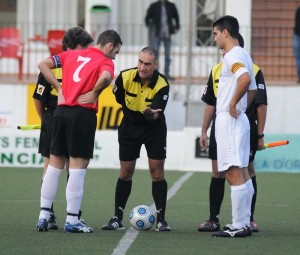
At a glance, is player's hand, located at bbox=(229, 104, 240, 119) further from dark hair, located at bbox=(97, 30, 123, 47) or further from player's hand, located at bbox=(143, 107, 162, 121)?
dark hair, located at bbox=(97, 30, 123, 47)

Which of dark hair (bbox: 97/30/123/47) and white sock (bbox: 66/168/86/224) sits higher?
dark hair (bbox: 97/30/123/47)

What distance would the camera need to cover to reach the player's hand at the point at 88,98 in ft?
35.9

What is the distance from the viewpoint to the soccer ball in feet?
36.9

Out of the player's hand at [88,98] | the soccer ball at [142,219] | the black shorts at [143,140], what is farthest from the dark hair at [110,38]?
the soccer ball at [142,219]

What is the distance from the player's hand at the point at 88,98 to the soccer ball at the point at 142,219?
120 centimetres

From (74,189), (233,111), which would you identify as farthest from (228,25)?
(74,189)

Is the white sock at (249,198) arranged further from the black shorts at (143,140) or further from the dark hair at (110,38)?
the dark hair at (110,38)

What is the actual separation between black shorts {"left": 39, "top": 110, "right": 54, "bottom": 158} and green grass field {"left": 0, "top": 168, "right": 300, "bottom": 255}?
0.76 meters

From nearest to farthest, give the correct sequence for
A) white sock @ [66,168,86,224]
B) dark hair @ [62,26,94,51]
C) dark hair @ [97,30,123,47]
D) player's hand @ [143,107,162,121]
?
white sock @ [66,168,86,224], dark hair @ [97,30,123,47], player's hand @ [143,107,162,121], dark hair @ [62,26,94,51]

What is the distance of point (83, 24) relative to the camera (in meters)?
26.5

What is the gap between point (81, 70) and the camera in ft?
36.0

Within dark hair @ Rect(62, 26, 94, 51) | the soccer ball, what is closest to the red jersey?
dark hair @ Rect(62, 26, 94, 51)

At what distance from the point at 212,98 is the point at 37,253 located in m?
2.82

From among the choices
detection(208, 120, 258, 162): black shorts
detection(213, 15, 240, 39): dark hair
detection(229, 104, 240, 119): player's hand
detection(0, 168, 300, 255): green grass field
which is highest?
Result: detection(213, 15, 240, 39): dark hair
